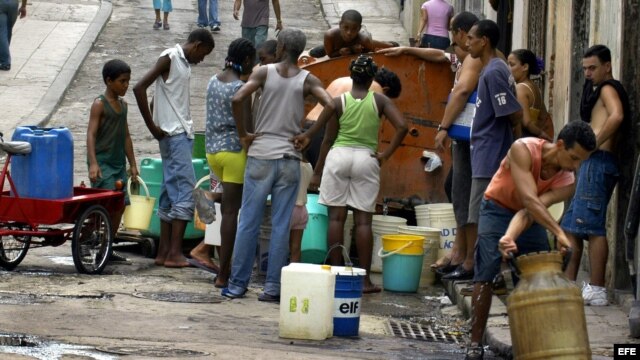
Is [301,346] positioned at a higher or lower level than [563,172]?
lower

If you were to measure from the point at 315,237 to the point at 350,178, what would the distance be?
30.1 inches

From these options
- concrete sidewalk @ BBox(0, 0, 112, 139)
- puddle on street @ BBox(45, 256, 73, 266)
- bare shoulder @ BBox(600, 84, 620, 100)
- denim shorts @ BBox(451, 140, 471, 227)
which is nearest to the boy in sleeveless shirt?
puddle on street @ BBox(45, 256, 73, 266)

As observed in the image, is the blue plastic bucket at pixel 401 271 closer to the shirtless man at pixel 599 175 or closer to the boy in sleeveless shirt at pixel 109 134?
the shirtless man at pixel 599 175

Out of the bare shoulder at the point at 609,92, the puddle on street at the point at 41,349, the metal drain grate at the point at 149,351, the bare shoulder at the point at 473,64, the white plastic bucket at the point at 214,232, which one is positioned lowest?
the white plastic bucket at the point at 214,232

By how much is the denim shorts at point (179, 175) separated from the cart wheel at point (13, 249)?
1.26 meters

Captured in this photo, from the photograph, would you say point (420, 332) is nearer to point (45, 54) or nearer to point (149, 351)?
point (149, 351)

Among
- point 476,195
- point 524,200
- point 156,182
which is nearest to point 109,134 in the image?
point 156,182

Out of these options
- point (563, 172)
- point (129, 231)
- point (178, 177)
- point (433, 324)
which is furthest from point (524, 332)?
point (129, 231)

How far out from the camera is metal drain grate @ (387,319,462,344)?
31.7ft

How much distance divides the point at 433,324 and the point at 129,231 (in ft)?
10.9

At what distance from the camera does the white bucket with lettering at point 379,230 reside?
1198 centimetres

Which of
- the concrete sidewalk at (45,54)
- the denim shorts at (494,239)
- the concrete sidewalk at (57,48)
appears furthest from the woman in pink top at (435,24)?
the denim shorts at (494,239)

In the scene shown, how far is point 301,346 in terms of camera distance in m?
8.83

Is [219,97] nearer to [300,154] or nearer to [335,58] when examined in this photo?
[300,154]
